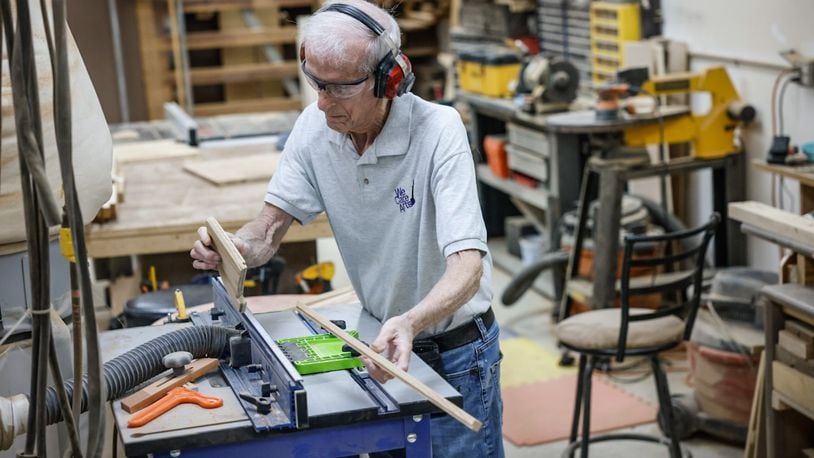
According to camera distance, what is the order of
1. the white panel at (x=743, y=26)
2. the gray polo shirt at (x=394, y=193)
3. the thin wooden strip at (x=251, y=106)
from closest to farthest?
the gray polo shirt at (x=394, y=193) < the white panel at (x=743, y=26) < the thin wooden strip at (x=251, y=106)

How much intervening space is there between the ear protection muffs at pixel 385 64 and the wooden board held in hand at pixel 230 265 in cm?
40

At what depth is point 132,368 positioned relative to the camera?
2061 mm

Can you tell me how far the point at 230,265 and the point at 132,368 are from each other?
27 cm

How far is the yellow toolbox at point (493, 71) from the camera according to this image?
5730mm

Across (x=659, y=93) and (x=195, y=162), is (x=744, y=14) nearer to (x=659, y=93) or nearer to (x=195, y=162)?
(x=659, y=93)

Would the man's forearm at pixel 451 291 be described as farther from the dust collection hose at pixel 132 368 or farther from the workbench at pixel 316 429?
the dust collection hose at pixel 132 368

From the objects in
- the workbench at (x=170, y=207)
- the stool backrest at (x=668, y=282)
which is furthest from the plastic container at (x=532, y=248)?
the stool backrest at (x=668, y=282)

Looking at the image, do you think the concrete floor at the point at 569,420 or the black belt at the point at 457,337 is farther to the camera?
the concrete floor at the point at 569,420

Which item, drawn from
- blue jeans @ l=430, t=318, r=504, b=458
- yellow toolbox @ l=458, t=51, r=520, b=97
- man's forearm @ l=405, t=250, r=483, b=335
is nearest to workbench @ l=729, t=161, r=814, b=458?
blue jeans @ l=430, t=318, r=504, b=458

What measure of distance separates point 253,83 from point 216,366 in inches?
254

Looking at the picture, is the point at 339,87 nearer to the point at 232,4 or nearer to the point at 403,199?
the point at 403,199

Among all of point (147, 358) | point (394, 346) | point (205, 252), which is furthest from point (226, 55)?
point (394, 346)

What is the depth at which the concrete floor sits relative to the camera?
396cm

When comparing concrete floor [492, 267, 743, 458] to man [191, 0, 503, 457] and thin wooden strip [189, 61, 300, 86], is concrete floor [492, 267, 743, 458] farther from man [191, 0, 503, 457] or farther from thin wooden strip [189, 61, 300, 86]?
thin wooden strip [189, 61, 300, 86]
